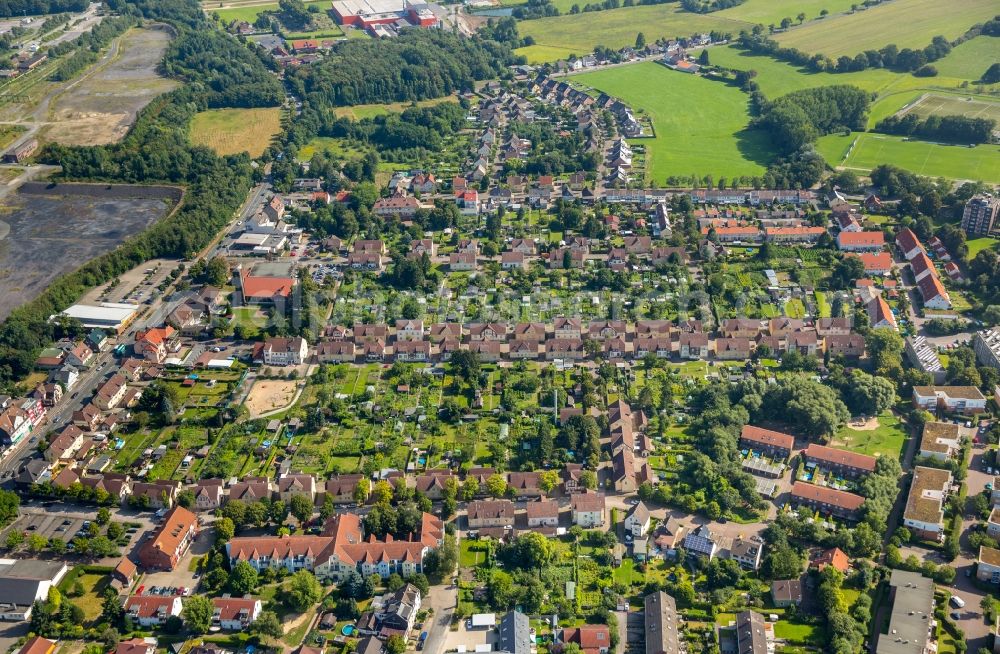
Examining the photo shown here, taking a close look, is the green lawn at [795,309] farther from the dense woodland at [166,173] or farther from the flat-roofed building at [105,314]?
the flat-roofed building at [105,314]

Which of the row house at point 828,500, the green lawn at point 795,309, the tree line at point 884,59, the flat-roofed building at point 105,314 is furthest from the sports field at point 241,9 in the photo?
the row house at point 828,500

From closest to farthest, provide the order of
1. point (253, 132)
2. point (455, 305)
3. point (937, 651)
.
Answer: point (937, 651)
point (455, 305)
point (253, 132)

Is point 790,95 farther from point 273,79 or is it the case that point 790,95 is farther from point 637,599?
point 637,599

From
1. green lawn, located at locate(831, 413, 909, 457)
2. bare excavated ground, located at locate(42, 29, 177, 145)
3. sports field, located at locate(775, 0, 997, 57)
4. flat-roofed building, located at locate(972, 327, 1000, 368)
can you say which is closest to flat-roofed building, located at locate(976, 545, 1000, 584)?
green lawn, located at locate(831, 413, 909, 457)

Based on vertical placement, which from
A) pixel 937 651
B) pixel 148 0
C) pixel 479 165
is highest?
pixel 148 0

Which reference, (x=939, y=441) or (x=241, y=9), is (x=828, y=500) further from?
(x=241, y=9)

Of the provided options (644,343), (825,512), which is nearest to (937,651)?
(825,512)

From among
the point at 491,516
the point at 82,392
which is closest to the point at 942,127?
the point at 491,516
